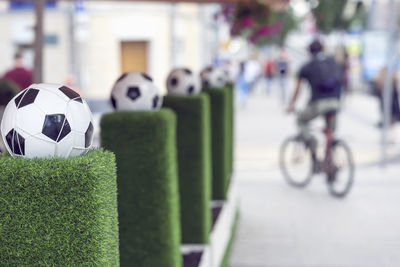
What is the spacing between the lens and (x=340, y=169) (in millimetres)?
8805

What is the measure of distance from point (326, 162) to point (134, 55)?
20.7 meters

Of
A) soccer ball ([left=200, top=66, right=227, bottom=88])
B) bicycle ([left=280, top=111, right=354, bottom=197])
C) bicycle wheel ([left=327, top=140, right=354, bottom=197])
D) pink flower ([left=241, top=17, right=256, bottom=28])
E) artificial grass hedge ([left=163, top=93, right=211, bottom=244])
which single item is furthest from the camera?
pink flower ([left=241, top=17, right=256, bottom=28])

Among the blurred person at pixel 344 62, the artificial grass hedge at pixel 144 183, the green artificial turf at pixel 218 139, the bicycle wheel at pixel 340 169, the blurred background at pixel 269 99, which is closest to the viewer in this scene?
the artificial grass hedge at pixel 144 183

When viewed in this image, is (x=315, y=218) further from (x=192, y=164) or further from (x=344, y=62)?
(x=344, y=62)

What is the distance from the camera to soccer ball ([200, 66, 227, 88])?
25.0 ft

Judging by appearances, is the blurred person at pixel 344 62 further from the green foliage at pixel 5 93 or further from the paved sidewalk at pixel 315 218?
the green foliage at pixel 5 93

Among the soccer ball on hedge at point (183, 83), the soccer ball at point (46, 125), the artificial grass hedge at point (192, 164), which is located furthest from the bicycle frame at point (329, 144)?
the soccer ball at point (46, 125)

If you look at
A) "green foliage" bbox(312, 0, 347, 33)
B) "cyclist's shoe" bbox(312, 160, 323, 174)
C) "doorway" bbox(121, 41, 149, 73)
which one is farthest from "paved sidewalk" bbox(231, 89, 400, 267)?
"doorway" bbox(121, 41, 149, 73)

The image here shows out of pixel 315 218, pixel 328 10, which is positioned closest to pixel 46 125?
pixel 328 10

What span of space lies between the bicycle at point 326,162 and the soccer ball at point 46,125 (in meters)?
6.13

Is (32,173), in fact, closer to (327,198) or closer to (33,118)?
(33,118)

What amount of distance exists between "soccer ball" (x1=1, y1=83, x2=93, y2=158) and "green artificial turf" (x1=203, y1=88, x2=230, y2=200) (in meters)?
4.15

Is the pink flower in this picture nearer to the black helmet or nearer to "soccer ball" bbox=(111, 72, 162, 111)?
the black helmet

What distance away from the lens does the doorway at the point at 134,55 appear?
28547mm
